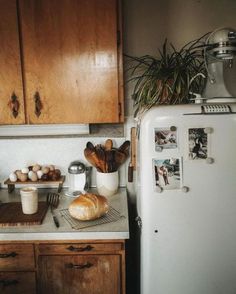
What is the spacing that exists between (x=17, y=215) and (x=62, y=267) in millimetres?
384

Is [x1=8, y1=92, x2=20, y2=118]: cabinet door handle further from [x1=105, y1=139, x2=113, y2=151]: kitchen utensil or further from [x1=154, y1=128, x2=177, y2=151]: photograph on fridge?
[x1=154, y1=128, x2=177, y2=151]: photograph on fridge

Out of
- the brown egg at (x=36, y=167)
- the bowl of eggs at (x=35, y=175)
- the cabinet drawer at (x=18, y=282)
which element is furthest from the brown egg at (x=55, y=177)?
the cabinet drawer at (x=18, y=282)

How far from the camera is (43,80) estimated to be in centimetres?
157

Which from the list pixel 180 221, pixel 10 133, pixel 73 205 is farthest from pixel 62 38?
pixel 180 221

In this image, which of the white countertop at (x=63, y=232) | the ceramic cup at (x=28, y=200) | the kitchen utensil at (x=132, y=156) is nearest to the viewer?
the white countertop at (x=63, y=232)

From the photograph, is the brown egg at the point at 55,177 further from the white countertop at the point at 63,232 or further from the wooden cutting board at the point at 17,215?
the white countertop at the point at 63,232

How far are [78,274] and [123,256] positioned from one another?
9.9 inches

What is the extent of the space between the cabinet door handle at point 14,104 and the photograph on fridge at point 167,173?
0.85 m

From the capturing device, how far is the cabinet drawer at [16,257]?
1.44m

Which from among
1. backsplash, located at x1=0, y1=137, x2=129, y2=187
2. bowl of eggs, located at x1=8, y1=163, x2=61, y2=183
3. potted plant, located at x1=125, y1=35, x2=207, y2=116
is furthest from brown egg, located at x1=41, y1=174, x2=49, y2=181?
potted plant, located at x1=125, y1=35, x2=207, y2=116

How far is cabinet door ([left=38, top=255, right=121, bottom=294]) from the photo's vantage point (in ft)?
4.77

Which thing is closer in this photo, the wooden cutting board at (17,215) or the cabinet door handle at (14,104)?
the wooden cutting board at (17,215)

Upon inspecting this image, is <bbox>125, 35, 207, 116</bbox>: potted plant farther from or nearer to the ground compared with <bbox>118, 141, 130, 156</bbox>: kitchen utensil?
farther from the ground

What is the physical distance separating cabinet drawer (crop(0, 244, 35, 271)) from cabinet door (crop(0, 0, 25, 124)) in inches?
26.7
